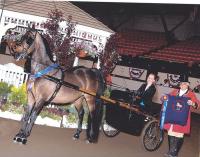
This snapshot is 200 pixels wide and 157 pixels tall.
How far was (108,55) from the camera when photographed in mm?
14000

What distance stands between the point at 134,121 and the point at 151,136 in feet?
2.83

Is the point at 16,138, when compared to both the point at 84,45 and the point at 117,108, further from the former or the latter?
the point at 84,45

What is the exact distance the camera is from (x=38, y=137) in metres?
9.65

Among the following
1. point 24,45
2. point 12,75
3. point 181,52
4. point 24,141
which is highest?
point 181,52

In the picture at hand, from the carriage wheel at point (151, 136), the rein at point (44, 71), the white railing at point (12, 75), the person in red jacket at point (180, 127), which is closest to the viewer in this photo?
the rein at point (44, 71)

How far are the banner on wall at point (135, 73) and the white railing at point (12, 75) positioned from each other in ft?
37.3

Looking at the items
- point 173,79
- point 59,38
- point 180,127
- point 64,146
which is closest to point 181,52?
point 173,79

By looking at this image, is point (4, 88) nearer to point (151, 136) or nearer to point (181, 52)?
point (151, 136)

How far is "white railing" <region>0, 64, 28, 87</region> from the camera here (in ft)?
40.4

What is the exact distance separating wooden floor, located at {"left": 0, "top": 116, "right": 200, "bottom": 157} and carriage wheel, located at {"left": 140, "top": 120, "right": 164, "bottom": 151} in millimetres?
201

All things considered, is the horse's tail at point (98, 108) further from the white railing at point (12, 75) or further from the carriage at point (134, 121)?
the white railing at point (12, 75)

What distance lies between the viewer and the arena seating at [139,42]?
23.9 meters

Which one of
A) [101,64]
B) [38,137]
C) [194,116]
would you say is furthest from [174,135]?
[194,116]

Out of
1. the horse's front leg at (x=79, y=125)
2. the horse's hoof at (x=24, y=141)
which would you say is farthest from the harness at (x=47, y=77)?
the horse's front leg at (x=79, y=125)
